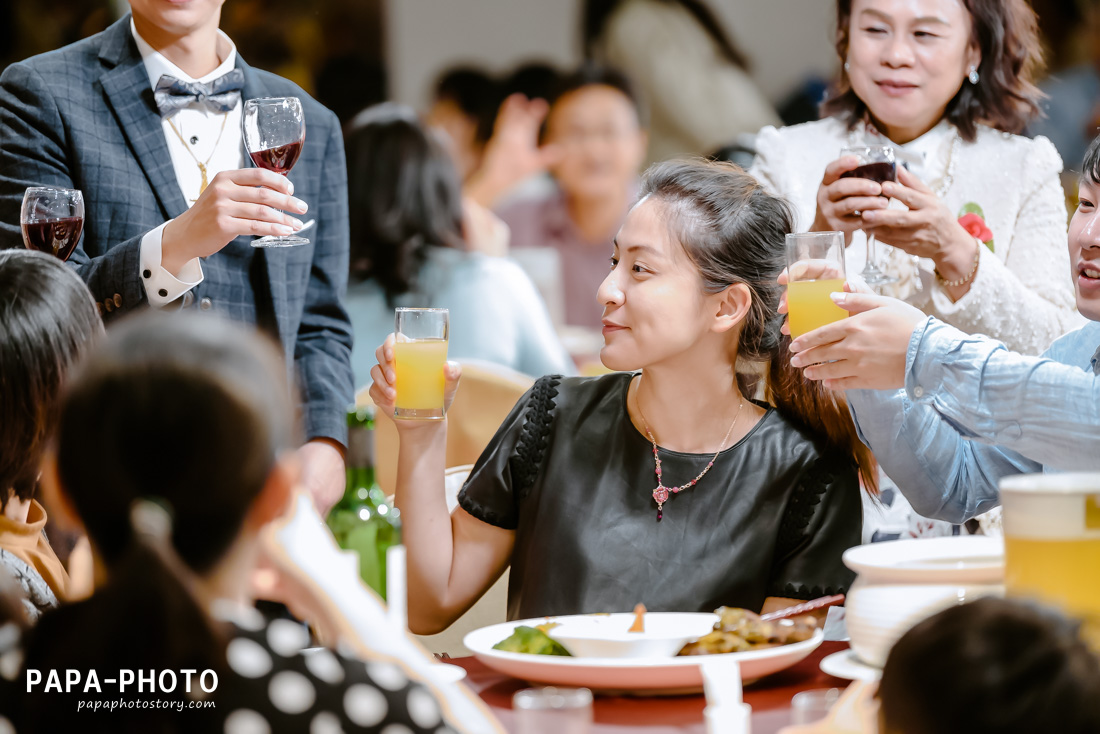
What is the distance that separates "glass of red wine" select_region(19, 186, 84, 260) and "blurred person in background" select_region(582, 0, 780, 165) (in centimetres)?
489

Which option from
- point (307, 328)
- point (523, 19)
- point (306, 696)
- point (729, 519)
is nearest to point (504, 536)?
point (729, 519)

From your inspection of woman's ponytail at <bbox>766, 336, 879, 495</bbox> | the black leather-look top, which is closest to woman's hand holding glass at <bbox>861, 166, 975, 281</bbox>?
woman's ponytail at <bbox>766, 336, 879, 495</bbox>

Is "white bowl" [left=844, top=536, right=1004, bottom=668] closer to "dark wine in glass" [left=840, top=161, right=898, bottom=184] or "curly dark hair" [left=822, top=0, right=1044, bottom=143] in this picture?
"dark wine in glass" [left=840, top=161, right=898, bottom=184]

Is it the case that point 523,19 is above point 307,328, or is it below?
above

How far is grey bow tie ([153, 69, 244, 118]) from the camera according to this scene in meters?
2.02

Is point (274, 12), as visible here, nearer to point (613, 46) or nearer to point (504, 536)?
point (613, 46)

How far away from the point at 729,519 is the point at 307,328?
872 millimetres

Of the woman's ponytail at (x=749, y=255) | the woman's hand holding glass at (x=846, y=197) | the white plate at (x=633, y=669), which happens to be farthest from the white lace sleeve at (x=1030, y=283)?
the white plate at (x=633, y=669)

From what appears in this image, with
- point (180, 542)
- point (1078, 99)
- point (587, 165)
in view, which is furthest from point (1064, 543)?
point (1078, 99)

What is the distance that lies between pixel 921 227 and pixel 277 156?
3.48ft

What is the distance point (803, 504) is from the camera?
5.78 feet

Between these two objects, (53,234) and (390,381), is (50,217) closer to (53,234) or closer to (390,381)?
(53,234)

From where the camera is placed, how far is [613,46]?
664cm

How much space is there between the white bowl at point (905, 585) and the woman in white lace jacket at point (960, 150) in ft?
3.20
